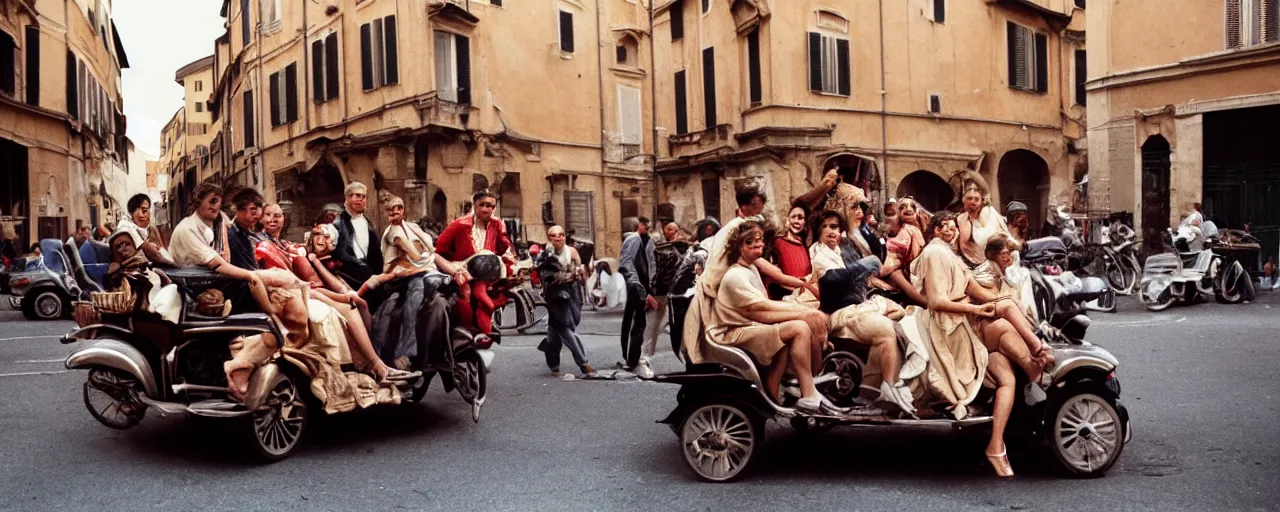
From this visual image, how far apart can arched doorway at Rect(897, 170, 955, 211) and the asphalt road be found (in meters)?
18.4

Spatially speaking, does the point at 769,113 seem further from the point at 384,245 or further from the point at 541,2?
the point at 384,245

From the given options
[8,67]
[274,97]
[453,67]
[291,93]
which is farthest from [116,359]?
[274,97]

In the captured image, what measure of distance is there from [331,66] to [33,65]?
716cm

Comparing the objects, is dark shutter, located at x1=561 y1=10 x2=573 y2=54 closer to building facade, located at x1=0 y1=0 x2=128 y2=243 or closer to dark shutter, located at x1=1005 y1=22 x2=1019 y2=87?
dark shutter, located at x1=1005 y1=22 x2=1019 y2=87

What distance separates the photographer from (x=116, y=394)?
5855 mm

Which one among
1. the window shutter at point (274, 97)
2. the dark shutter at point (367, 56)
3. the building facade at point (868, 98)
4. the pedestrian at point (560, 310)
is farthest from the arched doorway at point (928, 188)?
the pedestrian at point (560, 310)

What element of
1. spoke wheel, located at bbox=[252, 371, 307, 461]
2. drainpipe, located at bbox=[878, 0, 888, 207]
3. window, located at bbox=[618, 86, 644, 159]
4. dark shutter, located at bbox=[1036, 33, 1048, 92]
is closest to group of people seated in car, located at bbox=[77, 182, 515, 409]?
spoke wheel, located at bbox=[252, 371, 307, 461]

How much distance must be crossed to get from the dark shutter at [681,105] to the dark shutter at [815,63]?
183 inches

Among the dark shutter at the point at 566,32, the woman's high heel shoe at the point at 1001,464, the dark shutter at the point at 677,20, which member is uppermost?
the dark shutter at the point at 677,20

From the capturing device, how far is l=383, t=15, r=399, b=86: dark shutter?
895 inches

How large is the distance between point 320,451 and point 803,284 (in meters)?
3.32

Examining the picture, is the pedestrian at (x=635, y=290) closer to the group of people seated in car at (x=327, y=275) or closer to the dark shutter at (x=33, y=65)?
the group of people seated in car at (x=327, y=275)

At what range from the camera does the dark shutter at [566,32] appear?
25.9 m

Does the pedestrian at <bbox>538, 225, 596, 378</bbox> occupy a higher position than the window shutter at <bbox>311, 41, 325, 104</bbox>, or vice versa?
the window shutter at <bbox>311, 41, 325, 104</bbox>
